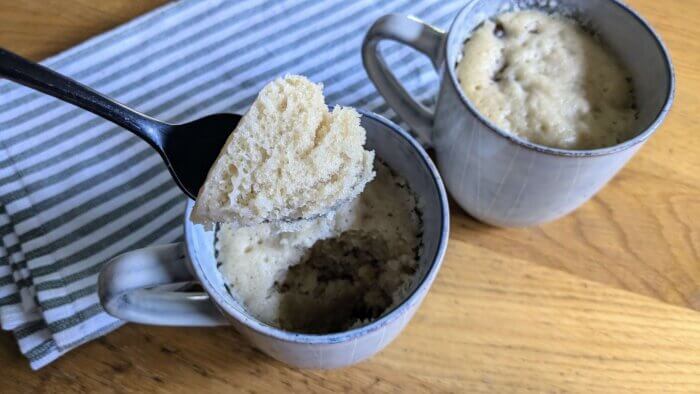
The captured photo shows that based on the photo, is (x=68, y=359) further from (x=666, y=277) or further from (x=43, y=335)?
(x=666, y=277)

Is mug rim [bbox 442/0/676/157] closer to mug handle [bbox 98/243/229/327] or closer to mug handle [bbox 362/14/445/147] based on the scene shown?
mug handle [bbox 362/14/445/147]

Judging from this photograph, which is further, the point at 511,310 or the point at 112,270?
the point at 511,310

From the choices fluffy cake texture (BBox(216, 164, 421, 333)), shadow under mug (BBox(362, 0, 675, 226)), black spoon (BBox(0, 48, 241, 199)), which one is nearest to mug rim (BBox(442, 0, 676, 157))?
shadow under mug (BBox(362, 0, 675, 226))

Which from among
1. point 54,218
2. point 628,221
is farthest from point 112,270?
point 628,221

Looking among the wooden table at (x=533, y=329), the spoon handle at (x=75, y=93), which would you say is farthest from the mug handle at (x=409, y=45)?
the spoon handle at (x=75, y=93)

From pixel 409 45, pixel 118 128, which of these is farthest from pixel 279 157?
pixel 118 128

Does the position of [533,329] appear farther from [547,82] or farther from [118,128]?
[118,128]

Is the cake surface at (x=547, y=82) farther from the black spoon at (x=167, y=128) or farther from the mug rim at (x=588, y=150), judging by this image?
the black spoon at (x=167, y=128)
